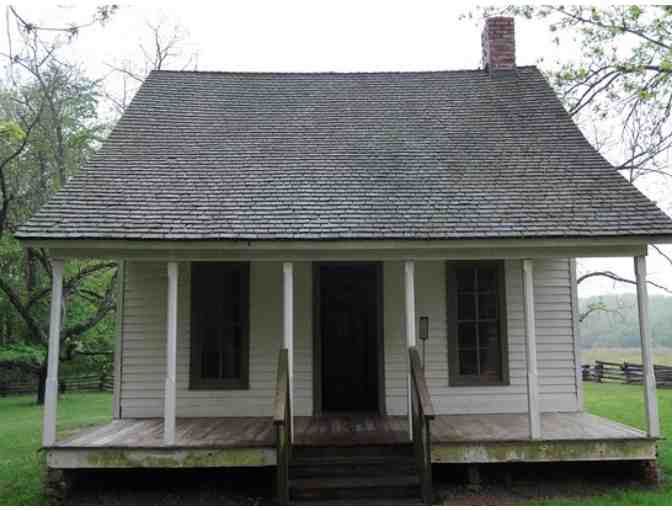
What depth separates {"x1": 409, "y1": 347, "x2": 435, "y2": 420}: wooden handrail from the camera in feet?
21.7

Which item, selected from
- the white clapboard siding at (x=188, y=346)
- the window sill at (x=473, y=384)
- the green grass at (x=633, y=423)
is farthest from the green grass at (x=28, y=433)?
the green grass at (x=633, y=423)

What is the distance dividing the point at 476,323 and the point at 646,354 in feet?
8.29

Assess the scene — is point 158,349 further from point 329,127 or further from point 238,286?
point 329,127

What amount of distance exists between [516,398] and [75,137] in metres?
16.8

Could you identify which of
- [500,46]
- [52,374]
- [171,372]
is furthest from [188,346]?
[500,46]

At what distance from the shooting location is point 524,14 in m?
12.4

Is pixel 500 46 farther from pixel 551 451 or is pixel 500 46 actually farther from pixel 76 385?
pixel 76 385

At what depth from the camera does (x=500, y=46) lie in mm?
12570

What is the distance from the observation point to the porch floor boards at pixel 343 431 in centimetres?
741

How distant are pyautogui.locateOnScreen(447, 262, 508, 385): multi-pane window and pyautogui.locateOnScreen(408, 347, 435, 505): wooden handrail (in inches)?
89.1

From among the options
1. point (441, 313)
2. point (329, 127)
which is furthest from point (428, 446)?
point (329, 127)

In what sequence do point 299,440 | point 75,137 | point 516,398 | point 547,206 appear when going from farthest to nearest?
1. point 75,137
2. point 516,398
3. point 547,206
4. point 299,440

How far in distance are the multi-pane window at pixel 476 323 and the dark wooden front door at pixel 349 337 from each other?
116 centimetres

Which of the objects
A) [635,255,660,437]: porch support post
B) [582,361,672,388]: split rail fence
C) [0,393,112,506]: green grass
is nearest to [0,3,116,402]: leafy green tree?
[0,393,112,506]: green grass
